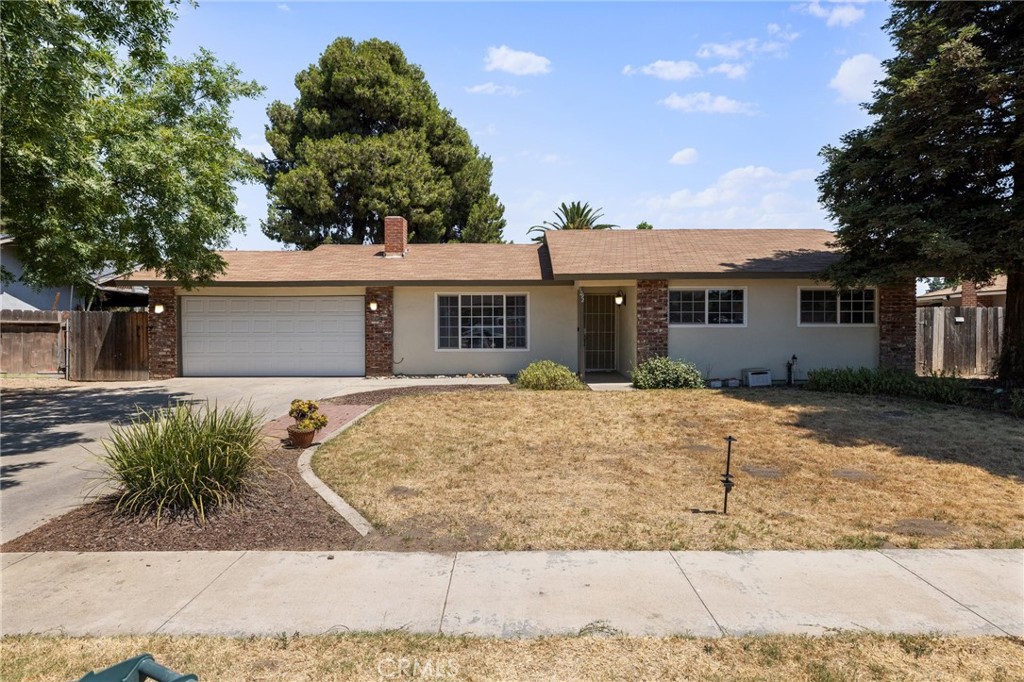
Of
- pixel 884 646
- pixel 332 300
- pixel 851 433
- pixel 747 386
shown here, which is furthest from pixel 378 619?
pixel 332 300

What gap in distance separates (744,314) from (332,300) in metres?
11.2

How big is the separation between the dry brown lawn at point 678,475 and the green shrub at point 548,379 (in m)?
2.07

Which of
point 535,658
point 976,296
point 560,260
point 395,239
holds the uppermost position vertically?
point 395,239

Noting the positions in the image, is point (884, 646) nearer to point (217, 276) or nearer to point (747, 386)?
point (747, 386)

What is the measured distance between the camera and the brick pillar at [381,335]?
1595 cm

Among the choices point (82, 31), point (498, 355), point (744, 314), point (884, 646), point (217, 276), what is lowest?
point (884, 646)

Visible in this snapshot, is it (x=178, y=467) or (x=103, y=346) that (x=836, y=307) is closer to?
(x=178, y=467)

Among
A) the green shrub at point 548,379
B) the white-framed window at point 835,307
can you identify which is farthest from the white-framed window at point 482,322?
the white-framed window at point 835,307

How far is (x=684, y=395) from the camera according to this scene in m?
12.3

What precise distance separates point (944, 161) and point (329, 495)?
494 inches

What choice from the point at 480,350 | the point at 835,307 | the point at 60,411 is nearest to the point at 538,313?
the point at 480,350

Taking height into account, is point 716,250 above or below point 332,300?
above

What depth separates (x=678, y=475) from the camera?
6.80 m

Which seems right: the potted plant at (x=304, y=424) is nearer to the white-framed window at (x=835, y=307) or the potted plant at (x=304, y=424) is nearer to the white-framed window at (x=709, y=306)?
the white-framed window at (x=709, y=306)
